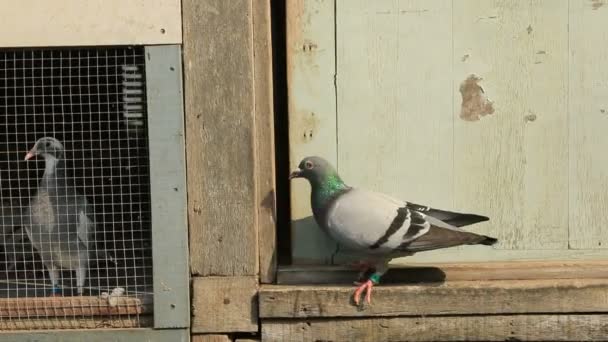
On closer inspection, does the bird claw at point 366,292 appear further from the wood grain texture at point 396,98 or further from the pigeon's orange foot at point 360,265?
the wood grain texture at point 396,98

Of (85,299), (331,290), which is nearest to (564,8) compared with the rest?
(331,290)

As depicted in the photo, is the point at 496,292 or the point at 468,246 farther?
the point at 468,246

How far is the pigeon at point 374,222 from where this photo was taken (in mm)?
3467

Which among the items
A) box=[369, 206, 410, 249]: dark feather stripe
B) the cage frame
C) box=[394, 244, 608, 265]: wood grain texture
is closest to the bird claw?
box=[369, 206, 410, 249]: dark feather stripe

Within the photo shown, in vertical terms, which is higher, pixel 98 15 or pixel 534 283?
pixel 98 15

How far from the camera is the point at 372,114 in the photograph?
3.77m

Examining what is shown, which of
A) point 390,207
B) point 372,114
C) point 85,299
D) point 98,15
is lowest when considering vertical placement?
point 85,299

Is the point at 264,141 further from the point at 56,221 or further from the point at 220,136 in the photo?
the point at 56,221

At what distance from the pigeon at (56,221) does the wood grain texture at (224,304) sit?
55 centimetres

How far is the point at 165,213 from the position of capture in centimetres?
360

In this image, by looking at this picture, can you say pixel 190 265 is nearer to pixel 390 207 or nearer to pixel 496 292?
pixel 390 207

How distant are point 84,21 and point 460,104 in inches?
56.6

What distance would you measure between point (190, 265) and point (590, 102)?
5.39 ft

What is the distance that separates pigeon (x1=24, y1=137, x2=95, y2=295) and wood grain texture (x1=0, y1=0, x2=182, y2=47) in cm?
63
